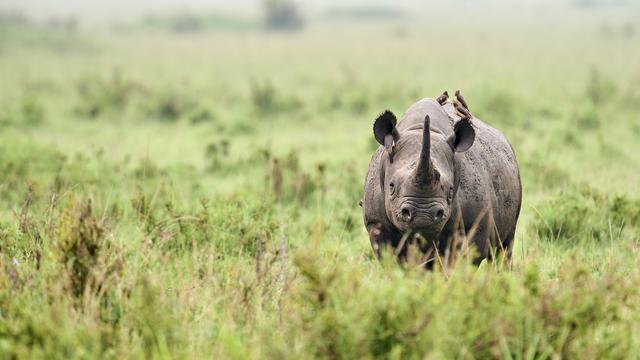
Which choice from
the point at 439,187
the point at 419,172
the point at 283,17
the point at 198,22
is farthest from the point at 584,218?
the point at 198,22

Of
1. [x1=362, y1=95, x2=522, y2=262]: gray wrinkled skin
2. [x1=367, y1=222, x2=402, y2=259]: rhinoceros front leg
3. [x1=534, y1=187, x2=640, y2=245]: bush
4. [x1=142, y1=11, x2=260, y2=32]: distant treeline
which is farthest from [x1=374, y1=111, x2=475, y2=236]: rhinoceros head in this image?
[x1=142, y1=11, x2=260, y2=32]: distant treeline

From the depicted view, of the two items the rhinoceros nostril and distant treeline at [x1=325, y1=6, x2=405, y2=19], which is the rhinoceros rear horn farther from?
distant treeline at [x1=325, y1=6, x2=405, y2=19]

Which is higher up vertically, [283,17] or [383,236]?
[383,236]

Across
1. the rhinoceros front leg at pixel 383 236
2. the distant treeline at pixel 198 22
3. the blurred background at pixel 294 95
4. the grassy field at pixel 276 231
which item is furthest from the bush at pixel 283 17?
the rhinoceros front leg at pixel 383 236

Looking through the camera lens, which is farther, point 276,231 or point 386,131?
point 276,231

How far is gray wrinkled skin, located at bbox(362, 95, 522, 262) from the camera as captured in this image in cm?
448

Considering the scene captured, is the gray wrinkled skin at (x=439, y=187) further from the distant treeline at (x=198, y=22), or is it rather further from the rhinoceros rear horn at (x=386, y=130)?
the distant treeline at (x=198, y=22)

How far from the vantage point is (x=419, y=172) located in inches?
173

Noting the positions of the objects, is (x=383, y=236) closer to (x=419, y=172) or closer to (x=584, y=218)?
(x=419, y=172)

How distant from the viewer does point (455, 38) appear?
1676 inches

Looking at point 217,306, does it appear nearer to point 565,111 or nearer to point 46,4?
point 565,111

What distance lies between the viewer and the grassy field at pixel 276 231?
3592 mm

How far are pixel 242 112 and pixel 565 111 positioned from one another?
18.7 feet

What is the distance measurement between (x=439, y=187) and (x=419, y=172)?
0.17 metres
